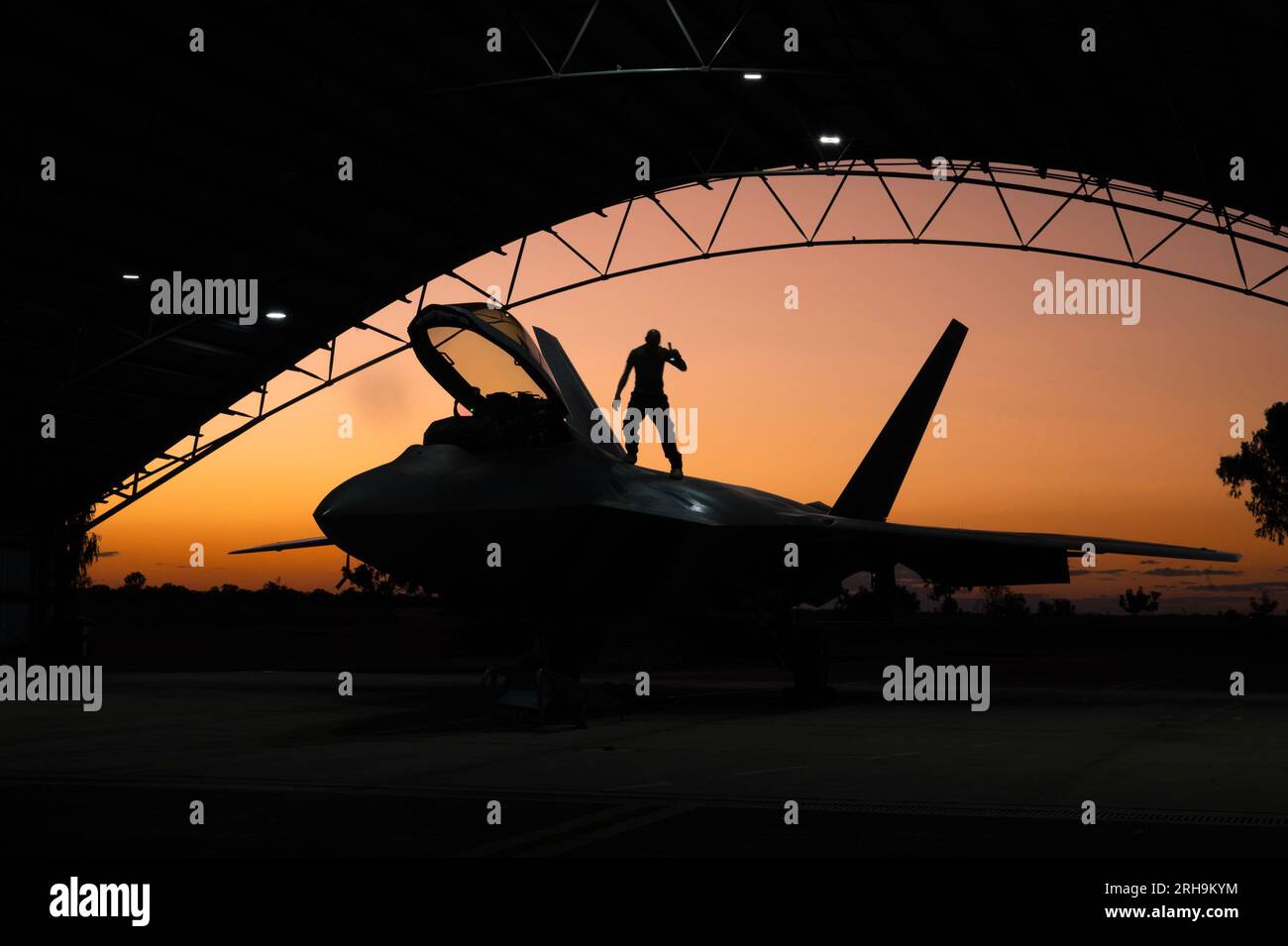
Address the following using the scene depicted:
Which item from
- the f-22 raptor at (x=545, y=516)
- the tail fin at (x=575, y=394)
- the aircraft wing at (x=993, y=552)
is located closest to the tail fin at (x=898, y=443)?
the aircraft wing at (x=993, y=552)

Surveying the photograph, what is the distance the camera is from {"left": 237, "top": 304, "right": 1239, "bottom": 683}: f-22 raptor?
38.9ft

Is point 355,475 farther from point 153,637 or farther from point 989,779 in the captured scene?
point 153,637

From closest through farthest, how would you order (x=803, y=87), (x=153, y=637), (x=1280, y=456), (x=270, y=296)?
(x=803, y=87) < (x=270, y=296) < (x=153, y=637) < (x=1280, y=456)

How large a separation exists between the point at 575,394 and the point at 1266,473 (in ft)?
223

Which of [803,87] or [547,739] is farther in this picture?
[803,87]

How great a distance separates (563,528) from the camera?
12.3 meters

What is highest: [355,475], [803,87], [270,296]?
[803,87]

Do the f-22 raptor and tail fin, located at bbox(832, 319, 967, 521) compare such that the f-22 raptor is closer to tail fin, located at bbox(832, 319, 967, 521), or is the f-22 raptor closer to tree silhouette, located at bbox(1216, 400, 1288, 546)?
tail fin, located at bbox(832, 319, 967, 521)

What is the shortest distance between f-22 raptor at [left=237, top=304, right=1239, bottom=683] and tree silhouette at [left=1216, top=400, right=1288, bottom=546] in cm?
6083

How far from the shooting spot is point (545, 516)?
12.1 metres

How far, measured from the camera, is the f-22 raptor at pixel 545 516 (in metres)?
11.9
